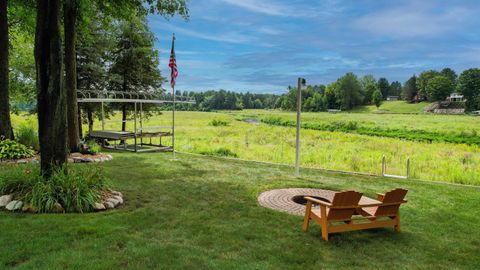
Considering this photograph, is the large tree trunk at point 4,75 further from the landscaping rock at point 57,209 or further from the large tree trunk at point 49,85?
the landscaping rock at point 57,209

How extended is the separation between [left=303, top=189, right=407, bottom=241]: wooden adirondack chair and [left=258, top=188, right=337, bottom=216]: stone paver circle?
1131 millimetres

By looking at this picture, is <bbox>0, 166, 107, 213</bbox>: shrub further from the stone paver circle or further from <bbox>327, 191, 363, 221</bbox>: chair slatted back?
<bbox>327, 191, 363, 221</bbox>: chair slatted back

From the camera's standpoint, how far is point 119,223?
5152 mm

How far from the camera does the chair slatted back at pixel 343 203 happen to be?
4.80 metres

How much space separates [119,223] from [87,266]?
1.48m

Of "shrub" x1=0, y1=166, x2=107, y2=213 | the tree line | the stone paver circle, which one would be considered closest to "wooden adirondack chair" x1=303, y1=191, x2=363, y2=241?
the stone paver circle

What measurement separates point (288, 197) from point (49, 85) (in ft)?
17.8

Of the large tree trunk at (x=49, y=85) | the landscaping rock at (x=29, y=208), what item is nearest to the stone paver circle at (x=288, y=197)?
the landscaping rock at (x=29, y=208)

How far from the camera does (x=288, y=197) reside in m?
7.52

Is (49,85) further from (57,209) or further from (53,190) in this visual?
(57,209)

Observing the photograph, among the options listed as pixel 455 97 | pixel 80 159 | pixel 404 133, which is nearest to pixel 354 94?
pixel 455 97

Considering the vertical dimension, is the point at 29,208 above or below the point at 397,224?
above

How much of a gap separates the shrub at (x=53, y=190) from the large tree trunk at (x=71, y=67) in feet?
18.3

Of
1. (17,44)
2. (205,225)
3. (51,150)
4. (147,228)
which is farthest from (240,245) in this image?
(17,44)
